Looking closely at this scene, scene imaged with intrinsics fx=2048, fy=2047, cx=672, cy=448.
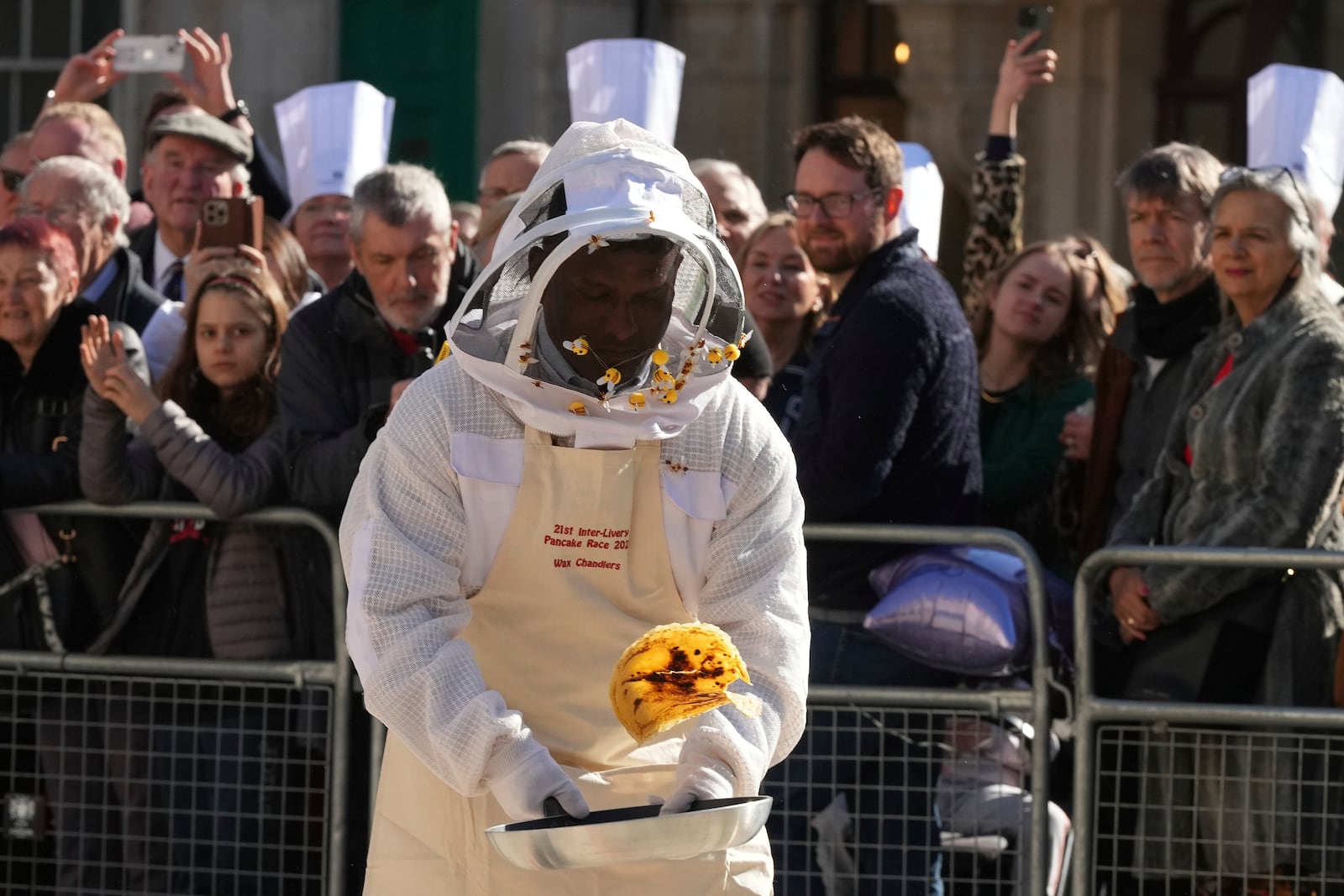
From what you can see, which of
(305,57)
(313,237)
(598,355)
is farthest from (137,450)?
(305,57)

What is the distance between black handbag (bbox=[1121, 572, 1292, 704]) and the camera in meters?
4.67

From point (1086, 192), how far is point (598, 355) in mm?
7084

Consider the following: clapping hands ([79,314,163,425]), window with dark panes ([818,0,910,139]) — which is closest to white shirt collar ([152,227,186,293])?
clapping hands ([79,314,163,425])

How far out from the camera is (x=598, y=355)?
328 centimetres

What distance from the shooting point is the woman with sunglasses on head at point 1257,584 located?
4609 millimetres

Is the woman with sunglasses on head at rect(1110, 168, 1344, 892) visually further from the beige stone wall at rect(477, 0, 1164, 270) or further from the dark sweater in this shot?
the beige stone wall at rect(477, 0, 1164, 270)

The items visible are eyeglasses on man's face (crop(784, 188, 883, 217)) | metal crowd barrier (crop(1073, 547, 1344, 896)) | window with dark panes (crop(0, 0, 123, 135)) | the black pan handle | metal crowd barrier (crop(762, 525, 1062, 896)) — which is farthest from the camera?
window with dark panes (crop(0, 0, 123, 135))

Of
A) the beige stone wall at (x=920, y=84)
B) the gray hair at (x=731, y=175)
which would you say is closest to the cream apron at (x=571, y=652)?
the gray hair at (x=731, y=175)

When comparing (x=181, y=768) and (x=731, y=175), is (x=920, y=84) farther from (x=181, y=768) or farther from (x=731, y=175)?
(x=181, y=768)

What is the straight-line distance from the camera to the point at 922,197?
21.0 feet

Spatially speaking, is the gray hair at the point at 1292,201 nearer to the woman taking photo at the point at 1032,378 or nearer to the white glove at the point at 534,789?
the woman taking photo at the point at 1032,378

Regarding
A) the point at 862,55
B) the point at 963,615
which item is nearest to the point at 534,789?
the point at 963,615

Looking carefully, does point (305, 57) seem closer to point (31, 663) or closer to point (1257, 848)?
point (31, 663)

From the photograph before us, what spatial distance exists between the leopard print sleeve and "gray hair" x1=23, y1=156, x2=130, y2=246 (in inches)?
100
